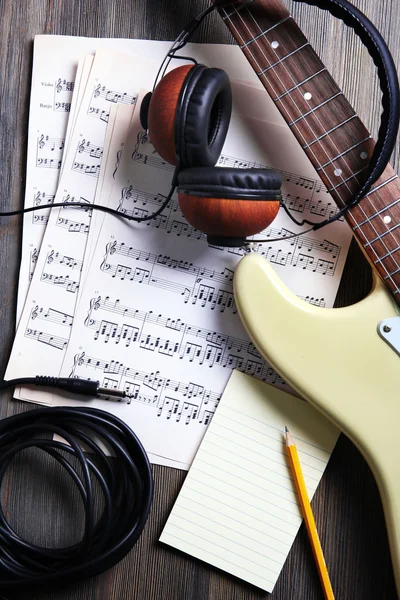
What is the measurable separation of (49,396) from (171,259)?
11.2 inches

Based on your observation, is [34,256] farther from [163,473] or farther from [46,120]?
[163,473]

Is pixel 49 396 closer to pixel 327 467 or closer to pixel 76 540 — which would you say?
pixel 76 540

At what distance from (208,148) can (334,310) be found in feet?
Answer: 0.93

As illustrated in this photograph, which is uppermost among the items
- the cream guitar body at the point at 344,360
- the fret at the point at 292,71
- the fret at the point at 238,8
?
the fret at the point at 238,8

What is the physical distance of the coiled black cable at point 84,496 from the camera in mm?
764

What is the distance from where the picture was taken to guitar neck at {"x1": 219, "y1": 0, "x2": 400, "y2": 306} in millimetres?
759

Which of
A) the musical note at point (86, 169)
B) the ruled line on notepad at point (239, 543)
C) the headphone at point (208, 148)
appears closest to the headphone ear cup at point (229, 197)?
the headphone at point (208, 148)

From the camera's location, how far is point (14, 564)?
0.79 m

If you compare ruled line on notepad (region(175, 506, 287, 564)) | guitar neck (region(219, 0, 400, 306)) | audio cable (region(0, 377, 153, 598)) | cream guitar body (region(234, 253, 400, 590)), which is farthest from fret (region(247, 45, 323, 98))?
ruled line on notepad (region(175, 506, 287, 564))

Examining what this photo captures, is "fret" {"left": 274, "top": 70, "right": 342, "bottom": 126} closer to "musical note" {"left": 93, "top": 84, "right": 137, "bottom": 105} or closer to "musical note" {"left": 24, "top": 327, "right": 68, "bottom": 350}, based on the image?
"musical note" {"left": 93, "top": 84, "right": 137, "bottom": 105}

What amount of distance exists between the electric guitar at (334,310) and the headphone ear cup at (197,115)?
0.33ft

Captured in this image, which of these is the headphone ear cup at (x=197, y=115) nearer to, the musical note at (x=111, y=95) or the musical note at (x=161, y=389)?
the musical note at (x=111, y=95)

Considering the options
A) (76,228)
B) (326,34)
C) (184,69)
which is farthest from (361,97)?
(76,228)

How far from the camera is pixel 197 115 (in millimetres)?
688
